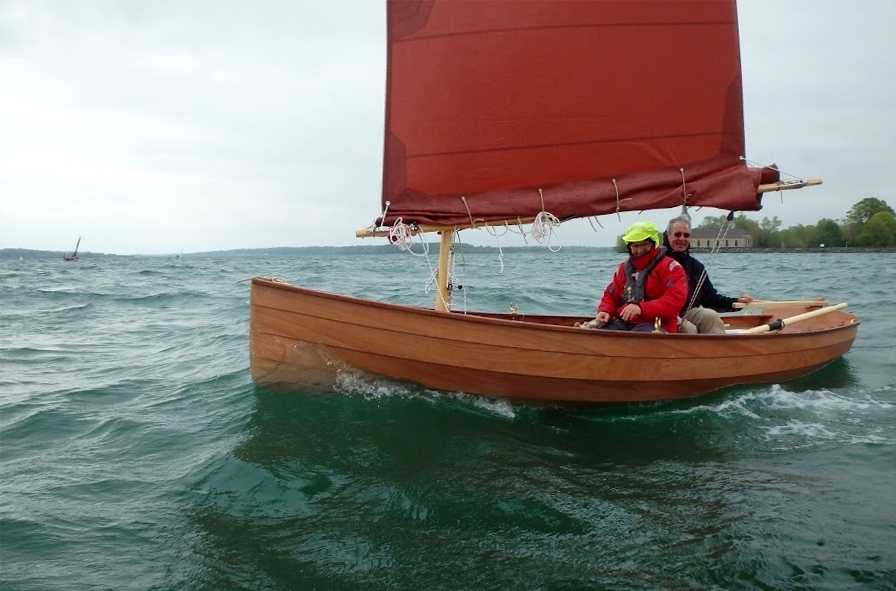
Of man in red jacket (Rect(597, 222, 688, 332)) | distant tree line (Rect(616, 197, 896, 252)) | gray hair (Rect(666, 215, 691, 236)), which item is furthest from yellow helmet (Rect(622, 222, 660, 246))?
distant tree line (Rect(616, 197, 896, 252))

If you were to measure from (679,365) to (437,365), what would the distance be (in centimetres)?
220

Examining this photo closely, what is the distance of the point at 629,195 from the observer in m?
6.10

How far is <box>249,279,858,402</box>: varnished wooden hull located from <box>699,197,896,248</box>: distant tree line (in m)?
76.6

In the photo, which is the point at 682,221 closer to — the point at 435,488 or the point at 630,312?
the point at 630,312

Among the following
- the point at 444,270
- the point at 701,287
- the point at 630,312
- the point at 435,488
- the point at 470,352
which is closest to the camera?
the point at 435,488

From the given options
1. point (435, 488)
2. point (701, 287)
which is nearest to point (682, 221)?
point (701, 287)

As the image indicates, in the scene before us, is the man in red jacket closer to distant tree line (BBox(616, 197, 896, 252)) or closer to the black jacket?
the black jacket

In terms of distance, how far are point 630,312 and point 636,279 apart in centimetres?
35

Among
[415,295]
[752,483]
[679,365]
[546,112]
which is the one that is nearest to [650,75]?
[546,112]

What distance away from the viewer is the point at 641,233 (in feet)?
19.3

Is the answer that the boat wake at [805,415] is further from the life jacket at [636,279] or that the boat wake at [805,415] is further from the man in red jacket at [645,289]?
the life jacket at [636,279]

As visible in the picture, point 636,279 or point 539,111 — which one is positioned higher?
point 539,111

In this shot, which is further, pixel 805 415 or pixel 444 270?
pixel 444 270

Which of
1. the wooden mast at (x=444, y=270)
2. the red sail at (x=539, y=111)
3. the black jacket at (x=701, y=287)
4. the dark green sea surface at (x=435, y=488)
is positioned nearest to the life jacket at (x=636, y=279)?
the red sail at (x=539, y=111)
